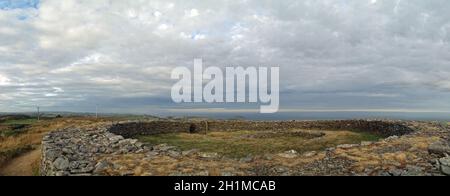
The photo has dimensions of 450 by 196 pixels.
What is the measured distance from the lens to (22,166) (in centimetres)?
1778

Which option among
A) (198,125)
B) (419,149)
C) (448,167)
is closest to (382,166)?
(448,167)

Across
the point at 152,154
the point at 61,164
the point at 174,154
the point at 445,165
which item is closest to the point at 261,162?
the point at 174,154

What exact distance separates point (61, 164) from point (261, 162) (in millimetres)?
7357

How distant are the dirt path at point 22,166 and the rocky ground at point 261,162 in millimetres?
3008

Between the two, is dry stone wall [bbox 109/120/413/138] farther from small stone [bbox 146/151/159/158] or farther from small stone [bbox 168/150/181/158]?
small stone [bbox 168/150/181/158]

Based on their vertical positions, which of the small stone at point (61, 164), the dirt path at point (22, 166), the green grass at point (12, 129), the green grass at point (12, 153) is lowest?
the dirt path at point (22, 166)

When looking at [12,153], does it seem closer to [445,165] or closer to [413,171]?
[413,171]

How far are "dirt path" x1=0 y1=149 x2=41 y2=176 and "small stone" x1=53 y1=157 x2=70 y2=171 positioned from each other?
4814mm

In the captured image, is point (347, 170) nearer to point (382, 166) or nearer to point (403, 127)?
point (382, 166)

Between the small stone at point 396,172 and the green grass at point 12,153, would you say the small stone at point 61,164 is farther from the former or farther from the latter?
the small stone at point 396,172

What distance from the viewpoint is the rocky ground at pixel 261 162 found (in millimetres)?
11242

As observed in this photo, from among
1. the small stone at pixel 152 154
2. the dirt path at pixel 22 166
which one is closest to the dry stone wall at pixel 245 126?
the dirt path at pixel 22 166
